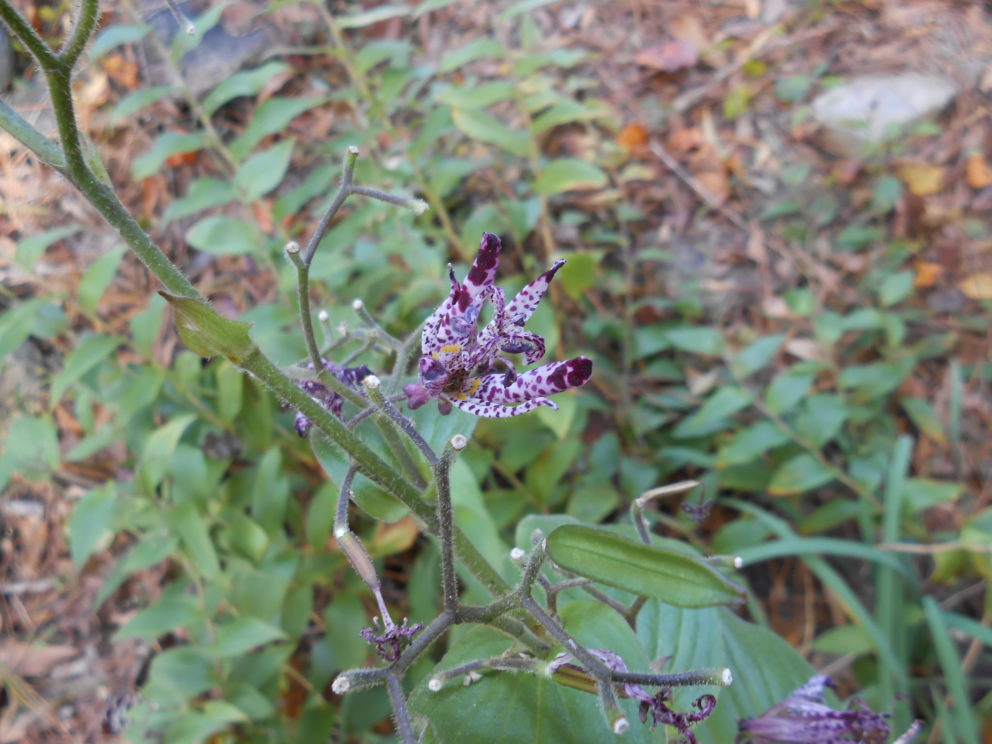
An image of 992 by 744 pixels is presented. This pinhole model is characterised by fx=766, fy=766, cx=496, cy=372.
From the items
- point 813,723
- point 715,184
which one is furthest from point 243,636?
point 715,184

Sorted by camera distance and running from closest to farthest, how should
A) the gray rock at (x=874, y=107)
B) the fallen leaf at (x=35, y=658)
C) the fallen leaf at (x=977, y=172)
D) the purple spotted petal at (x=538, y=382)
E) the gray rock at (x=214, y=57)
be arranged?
the purple spotted petal at (x=538, y=382) < the fallen leaf at (x=35, y=658) < the fallen leaf at (x=977, y=172) < the gray rock at (x=874, y=107) < the gray rock at (x=214, y=57)

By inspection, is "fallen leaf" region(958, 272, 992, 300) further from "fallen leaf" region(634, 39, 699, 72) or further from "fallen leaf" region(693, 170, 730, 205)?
"fallen leaf" region(634, 39, 699, 72)

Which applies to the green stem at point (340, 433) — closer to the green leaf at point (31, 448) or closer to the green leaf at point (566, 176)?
the green leaf at point (31, 448)

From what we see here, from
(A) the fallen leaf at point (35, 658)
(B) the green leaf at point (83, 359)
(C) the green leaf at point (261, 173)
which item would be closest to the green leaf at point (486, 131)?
(C) the green leaf at point (261, 173)

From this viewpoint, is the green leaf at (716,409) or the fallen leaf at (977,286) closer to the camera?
the green leaf at (716,409)

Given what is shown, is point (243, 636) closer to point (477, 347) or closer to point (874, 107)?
point (477, 347)

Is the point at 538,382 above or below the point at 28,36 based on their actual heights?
below
